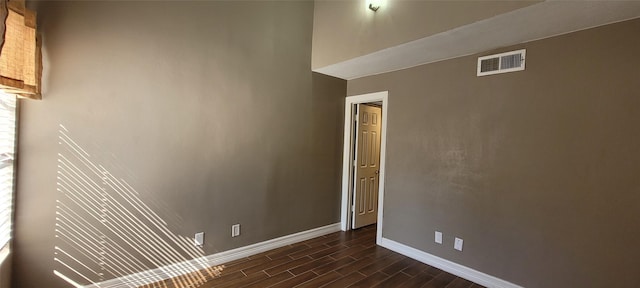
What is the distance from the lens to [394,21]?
2736mm

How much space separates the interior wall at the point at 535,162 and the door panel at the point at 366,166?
0.93 meters

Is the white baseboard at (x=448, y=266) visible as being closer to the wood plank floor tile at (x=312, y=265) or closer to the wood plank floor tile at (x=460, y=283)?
the wood plank floor tile at (x=460, y=283)

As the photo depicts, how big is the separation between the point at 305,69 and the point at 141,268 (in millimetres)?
2811

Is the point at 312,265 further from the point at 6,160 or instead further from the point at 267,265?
the point at 6,160

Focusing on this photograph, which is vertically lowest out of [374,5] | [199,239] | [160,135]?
[199,239]

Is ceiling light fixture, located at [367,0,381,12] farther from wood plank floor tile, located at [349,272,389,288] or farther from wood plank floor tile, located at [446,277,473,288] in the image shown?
wood plank floor tile, located at [446,277,473,288]

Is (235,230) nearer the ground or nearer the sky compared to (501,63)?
nearer the ground

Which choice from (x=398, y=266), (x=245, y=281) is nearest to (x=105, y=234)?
(x=245, y=281)

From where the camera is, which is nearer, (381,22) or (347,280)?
(347,280)

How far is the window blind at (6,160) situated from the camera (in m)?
1.83

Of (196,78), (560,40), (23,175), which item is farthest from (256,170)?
(560,40)

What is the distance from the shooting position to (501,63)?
8.70 ft

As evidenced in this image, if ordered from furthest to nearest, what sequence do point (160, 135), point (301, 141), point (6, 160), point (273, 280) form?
1. point (301, 141)
2. point (273, 280)
3. point (160, 135)
4. point (6, 160)

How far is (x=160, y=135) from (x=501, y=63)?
3313 mm
